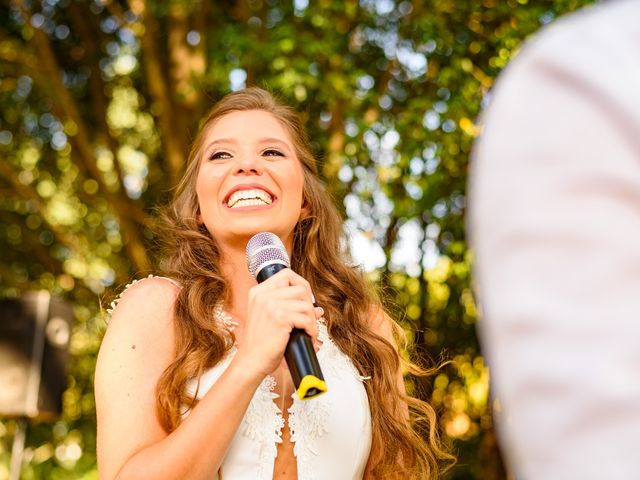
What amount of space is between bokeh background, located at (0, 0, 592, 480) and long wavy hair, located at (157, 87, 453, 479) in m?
1.81

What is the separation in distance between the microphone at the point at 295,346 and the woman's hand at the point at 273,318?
2 centimetres

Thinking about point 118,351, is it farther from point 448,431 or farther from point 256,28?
point 448,431

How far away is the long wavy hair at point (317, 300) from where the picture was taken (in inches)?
92.4

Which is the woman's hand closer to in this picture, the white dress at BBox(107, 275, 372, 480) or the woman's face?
the white dress at BBox(107, 275, 372, 480)

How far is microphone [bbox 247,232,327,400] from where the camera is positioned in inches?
68.3

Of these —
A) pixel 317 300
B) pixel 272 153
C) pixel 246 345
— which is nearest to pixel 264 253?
pixel 246 345

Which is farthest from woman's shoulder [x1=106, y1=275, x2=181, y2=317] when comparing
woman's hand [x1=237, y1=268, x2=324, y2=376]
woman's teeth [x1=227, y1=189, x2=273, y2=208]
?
woman's hand [x1=237, y1=268, x2=324, y2=376]

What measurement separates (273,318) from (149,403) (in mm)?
533

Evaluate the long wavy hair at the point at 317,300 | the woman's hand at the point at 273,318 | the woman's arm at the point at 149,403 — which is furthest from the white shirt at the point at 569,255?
the long wavy hair at the point at 317,300

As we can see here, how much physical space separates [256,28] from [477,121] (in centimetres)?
213

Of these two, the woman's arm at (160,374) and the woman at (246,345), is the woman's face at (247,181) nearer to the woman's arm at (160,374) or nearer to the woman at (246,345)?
the woman at (246,345)

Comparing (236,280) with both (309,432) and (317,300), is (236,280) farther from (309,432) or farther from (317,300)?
(309,432)

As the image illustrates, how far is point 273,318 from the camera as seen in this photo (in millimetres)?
1847

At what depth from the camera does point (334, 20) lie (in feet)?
21.7
